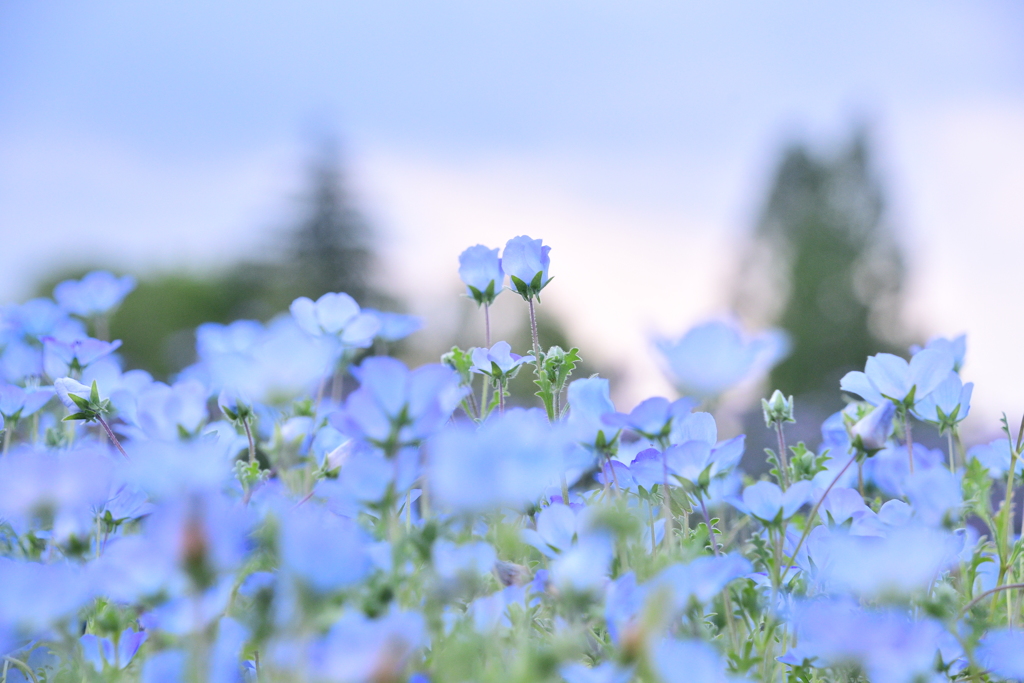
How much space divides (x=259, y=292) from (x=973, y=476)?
18.9 m

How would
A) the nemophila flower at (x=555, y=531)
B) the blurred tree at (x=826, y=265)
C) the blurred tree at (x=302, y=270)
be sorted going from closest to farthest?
the nemophila flower at (x=555, y=531) → the blurred tree at (x=826, y=265) → the blurred tree at (x=302, y=270)

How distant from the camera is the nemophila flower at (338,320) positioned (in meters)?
1.24

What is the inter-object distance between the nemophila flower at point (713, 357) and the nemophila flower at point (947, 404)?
52 centimetres

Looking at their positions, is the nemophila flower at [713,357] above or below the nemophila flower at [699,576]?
above

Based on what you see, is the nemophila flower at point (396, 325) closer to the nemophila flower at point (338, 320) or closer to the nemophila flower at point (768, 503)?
the nemophila flower at point (338, 320)

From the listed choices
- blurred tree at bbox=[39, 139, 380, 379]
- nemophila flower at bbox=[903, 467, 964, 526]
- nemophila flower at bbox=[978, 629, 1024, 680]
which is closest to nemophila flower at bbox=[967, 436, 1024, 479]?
nemophila flower at bbox=[903, 467, 964, 526]

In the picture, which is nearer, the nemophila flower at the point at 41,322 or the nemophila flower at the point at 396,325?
the nemophila flower at the point at 396,325

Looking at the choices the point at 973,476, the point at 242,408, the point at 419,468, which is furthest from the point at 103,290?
the point at 973,476

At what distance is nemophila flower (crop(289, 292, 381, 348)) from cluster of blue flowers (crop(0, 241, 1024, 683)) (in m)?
0.01

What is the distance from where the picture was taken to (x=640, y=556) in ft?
2.75

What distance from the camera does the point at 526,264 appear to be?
1263mm

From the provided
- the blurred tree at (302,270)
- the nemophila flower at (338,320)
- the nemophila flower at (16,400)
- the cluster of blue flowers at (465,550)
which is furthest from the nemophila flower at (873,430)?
the blurred tree at (302,270)

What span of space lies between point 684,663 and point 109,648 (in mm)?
680

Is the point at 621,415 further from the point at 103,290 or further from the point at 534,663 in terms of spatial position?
the point at 103,290
